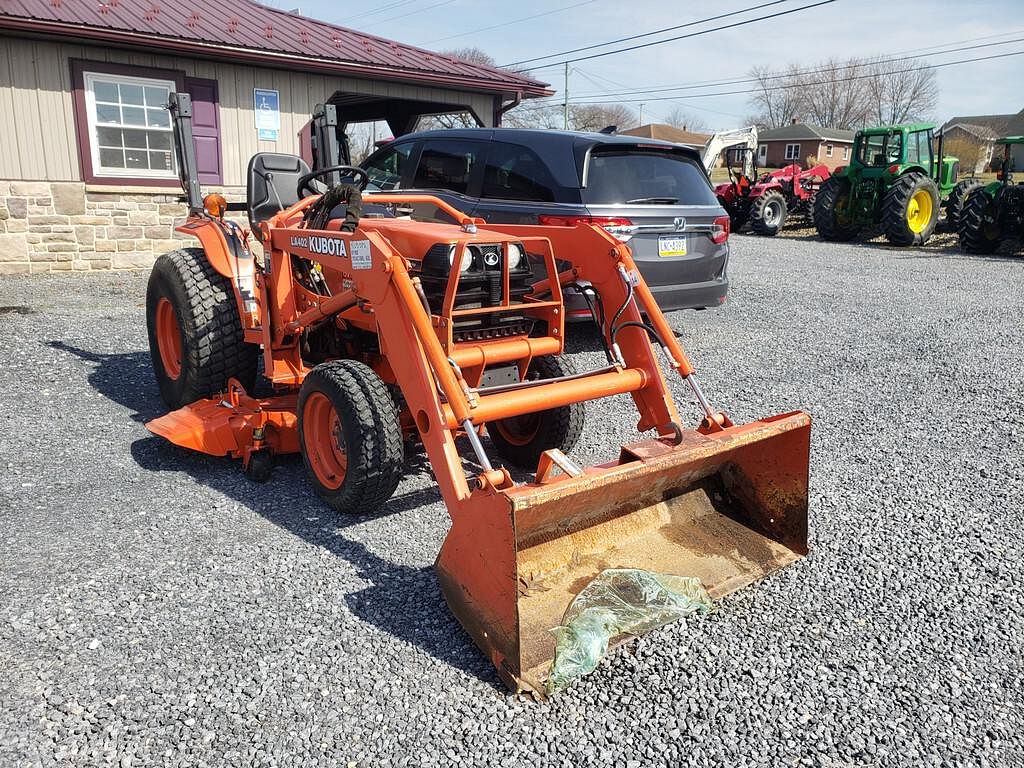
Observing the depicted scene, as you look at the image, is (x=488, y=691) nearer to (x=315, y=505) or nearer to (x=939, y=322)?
(x=315, y=505)

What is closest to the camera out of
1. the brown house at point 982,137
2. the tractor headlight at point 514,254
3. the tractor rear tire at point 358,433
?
the tractor rear tire at point 358,433

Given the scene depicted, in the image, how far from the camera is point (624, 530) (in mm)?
3383

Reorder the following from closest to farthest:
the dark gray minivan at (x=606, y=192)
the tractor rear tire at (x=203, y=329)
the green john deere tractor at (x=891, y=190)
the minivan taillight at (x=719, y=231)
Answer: the tractor rear tire at (x=203, y=329) → the dark gray minivan at (x=606, y=192) → the minivan taillight at (x=719, y=231) → the green john deere tractor at (x=891, y=190)

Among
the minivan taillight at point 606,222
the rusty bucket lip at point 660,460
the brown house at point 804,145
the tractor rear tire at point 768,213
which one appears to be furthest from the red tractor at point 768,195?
the brown house at point 804,145

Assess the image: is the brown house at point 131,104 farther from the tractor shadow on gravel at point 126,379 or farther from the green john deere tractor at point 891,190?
the green john deere tractor at point 891,190

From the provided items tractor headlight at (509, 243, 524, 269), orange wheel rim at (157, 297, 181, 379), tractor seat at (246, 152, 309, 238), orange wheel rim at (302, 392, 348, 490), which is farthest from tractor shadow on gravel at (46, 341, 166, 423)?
tractor headlight at (509, 243, 524, 269)

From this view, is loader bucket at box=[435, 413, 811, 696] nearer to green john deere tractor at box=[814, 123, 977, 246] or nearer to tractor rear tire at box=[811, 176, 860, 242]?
green john deere tractor at box=[814, 123, 977, 246]

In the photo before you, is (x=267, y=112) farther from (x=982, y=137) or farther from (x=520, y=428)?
(x=982, y=137)

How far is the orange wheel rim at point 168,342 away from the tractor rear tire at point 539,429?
218cm

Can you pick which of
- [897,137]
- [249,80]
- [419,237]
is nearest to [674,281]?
[419,237]

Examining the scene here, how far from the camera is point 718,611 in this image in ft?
10.2

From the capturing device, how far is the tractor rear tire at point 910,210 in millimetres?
16109

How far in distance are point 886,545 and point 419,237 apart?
99.6 inches

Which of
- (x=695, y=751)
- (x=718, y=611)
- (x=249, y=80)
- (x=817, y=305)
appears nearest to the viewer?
(x=695, y=751)
